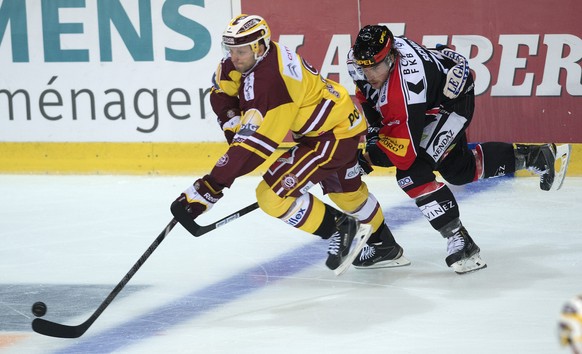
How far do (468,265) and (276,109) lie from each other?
980 mm

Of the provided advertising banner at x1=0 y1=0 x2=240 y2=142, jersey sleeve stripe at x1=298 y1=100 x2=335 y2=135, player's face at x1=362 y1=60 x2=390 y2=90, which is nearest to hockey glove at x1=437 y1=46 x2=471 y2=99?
player's face at x1=362 y1=60 x2=390 y2=90

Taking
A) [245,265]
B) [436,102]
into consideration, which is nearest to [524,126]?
[436,102]

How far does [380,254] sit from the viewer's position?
3811mm

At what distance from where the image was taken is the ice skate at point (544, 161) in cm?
409

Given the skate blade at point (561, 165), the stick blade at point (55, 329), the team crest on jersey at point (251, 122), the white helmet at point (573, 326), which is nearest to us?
the white helmet at point (573, 326)

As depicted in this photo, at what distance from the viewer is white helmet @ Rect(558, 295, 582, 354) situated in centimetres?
156

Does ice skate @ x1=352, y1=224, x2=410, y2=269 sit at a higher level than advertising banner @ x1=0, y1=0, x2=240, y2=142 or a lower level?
lower

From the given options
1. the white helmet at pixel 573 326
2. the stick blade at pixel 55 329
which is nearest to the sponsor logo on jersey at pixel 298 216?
the stick blade at pixel 55 329

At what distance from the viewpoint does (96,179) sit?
5.68 meters

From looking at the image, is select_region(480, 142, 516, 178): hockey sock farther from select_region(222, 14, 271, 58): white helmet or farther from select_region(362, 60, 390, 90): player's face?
select_region(222, 14, 271, 58): white helmet

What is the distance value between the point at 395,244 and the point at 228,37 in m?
1.09

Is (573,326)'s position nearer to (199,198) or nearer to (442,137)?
(199,198)

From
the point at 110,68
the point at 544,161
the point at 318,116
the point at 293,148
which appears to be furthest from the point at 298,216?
the point at 110,68

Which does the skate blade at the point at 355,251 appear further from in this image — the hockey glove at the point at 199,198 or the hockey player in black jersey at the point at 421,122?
the hockey glove at the point at 199,198
